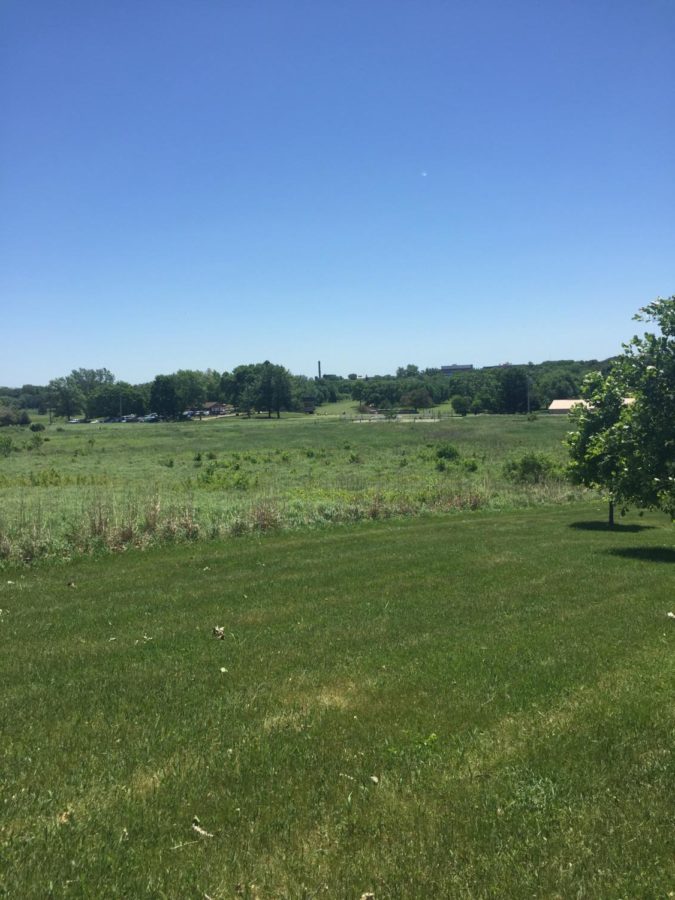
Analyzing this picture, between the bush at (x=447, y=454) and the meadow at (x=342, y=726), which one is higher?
the meadow at (x=342, y=726)

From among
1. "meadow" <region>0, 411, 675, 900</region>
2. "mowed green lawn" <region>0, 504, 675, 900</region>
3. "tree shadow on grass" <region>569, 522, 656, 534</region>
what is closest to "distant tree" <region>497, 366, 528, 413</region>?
"tree shadow on grass" <region>569, 522, 656, 534</region>

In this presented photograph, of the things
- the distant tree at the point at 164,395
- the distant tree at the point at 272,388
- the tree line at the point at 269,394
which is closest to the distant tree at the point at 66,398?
the tree line at the point at 269,394

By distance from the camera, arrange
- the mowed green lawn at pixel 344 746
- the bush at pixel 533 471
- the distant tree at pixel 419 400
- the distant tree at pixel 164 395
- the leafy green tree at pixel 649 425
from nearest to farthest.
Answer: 1. the mowed green lawn at pixel 344 746
2. the leafy green tree at pixel 649 425
3. the bush at pixel 533 471
4. the distant tree at pixel 164 395
5. the distant tree at pixel 419 400

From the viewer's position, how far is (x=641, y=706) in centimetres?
598

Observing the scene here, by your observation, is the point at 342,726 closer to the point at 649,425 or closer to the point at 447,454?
the point at 649,425

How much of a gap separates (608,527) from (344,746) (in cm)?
1818

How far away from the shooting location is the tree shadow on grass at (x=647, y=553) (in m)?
15.3

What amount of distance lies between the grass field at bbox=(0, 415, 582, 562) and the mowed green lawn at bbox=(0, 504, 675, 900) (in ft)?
25.0

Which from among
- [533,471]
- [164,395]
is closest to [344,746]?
[533,471]

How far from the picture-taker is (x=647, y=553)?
52.7 ft

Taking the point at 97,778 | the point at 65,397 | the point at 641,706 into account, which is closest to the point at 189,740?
the point at 97,778

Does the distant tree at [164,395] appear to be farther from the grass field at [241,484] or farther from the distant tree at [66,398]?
the grass field at [241,484]

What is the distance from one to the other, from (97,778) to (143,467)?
49.3 meters

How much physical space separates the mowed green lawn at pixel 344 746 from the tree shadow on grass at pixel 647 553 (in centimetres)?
385
